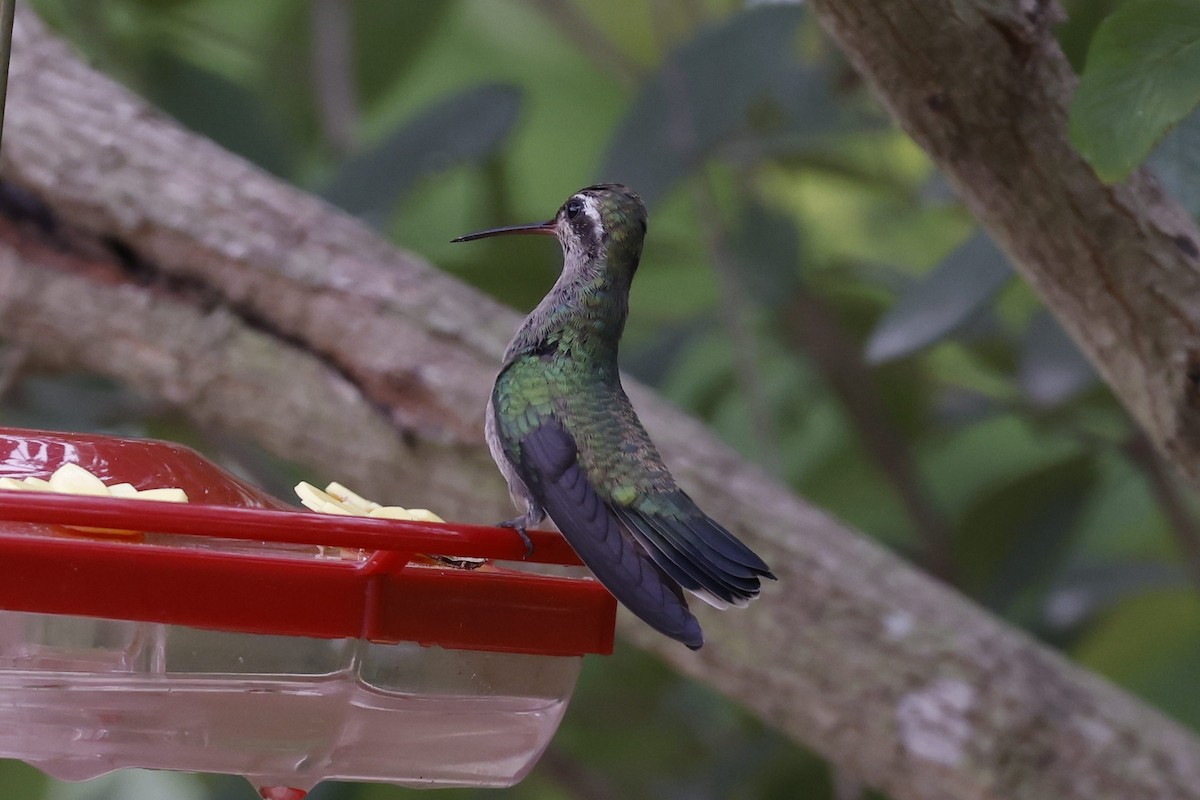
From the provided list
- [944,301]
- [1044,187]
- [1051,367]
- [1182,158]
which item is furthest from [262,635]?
[1051,367]

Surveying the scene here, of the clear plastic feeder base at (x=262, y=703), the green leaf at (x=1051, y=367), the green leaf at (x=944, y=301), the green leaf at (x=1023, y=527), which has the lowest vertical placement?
the green leaf at (x=1023, y=527)

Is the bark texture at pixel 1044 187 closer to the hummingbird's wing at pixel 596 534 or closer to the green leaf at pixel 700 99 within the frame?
the hummingbird's wing at pixel 596 534

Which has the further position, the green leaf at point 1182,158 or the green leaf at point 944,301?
the green leaf at point 944,301

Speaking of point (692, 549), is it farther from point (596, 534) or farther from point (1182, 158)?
point (1182, 158)

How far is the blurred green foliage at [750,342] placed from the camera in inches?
106

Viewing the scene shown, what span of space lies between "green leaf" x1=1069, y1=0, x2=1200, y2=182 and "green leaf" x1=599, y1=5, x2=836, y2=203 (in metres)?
1.60

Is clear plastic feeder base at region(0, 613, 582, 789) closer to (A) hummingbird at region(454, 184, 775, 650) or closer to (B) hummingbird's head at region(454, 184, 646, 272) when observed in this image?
(A) hummingbird at region(454, 184, 775, 650)

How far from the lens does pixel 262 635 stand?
985 mm

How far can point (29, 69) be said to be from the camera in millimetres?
2113

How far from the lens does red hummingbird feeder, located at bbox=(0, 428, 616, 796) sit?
899 mm

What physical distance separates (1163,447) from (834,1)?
2.14 ft

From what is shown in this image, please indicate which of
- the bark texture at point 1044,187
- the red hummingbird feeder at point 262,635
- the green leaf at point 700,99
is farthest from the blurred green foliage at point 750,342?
the red hummingbird feeder at point 262,635

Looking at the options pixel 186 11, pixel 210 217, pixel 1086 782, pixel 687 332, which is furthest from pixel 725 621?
pixel 186 11

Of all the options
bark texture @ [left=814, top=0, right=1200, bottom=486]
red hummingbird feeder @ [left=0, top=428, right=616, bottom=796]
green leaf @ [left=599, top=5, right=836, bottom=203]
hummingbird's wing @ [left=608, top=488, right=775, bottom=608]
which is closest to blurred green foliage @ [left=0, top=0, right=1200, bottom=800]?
green leaf @ [left=599, top=5, right=836, bottom=203]
